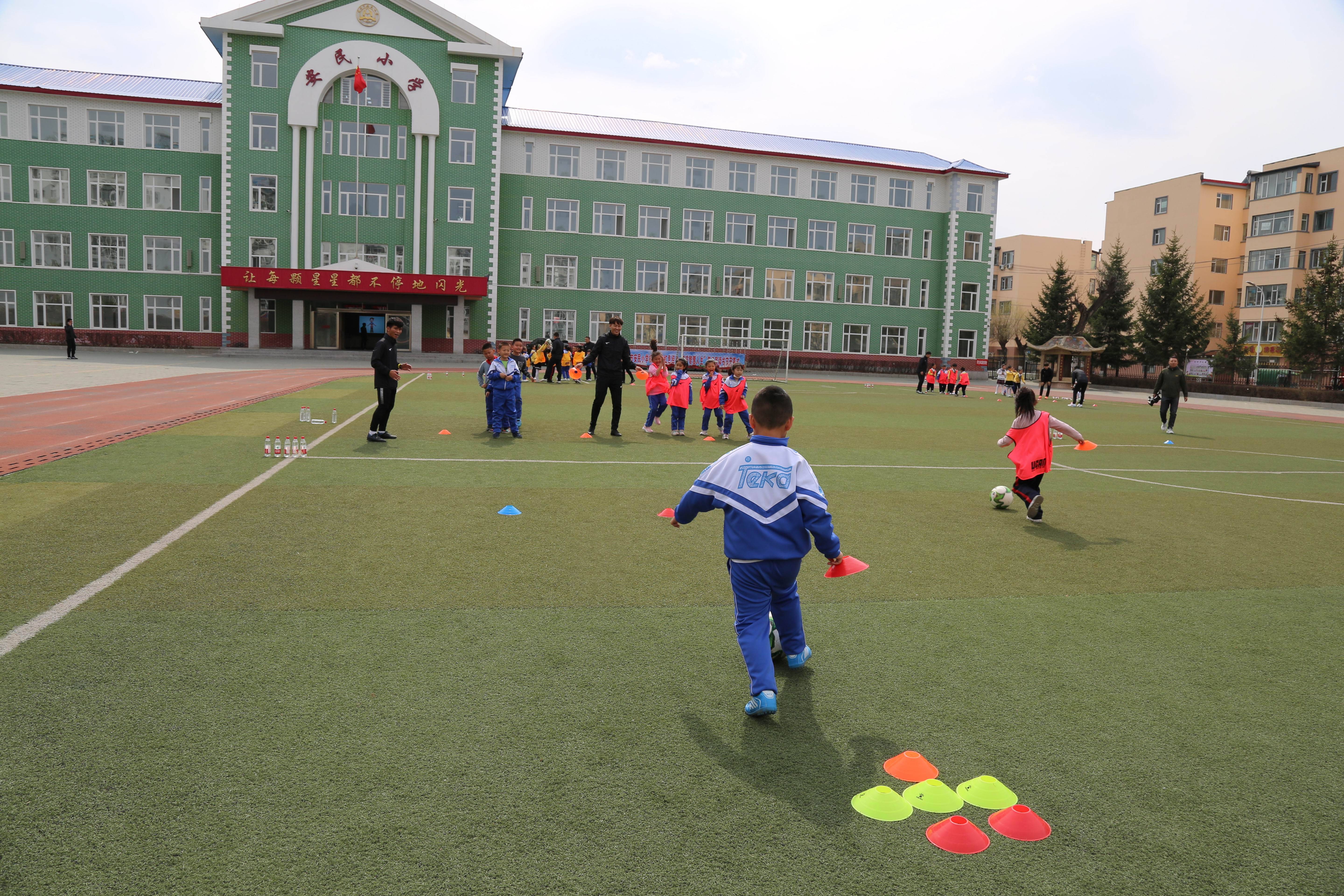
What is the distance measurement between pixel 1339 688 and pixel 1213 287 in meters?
80.4

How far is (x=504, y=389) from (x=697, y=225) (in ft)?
150

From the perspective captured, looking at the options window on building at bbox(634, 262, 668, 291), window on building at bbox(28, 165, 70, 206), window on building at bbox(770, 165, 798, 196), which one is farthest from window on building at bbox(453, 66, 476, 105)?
window on building at bbox(28, 165, 70, 206)

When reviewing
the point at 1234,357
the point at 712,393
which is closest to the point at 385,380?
the point at 712,393

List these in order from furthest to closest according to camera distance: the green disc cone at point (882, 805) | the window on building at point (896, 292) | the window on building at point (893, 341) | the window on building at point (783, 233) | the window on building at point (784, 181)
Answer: the window on building at point (893, 341)
the window on building at point (896, 292)
the window on building at point (783, 233)
the window on building at point (784, 181)
the green disc cone at point (882, 805)

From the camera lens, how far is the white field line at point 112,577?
4.99 m

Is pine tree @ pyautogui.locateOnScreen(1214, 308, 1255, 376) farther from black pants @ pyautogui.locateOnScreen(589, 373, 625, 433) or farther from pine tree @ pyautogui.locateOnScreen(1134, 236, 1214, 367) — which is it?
black pants @ pyautogui.locateOnScreen(589, 373, 625, 433)

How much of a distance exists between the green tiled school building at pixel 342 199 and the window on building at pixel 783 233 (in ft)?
7.26

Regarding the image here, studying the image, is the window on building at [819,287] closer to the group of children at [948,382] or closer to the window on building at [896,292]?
the window on building at [896,292]

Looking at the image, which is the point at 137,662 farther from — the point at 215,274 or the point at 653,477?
the point at 215,274

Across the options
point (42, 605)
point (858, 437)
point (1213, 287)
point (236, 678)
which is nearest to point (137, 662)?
point (236, 678)

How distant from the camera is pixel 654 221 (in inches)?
2287

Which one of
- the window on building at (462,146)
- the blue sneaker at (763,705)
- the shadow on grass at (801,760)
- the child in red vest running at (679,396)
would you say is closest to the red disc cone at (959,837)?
the shadow on grass at (801,760)

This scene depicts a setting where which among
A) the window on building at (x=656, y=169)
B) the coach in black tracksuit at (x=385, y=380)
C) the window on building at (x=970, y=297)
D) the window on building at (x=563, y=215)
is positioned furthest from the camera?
the window on building at (x=970, y=297)

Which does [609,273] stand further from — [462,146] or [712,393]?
[712,393]
